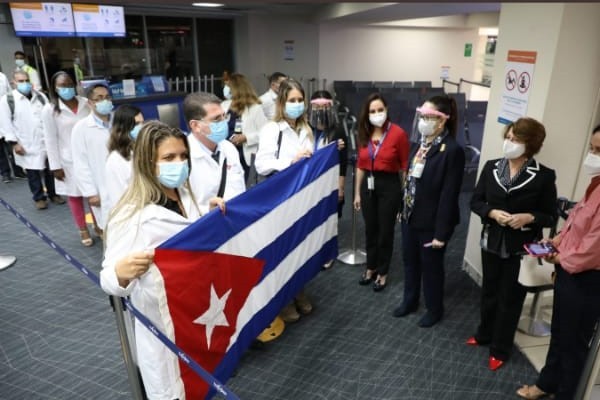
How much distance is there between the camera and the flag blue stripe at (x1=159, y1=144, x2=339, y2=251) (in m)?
1.86

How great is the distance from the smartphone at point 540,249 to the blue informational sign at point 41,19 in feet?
26.6

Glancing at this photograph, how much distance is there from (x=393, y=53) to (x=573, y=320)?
34.2 ft

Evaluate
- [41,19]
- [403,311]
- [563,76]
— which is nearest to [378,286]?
[403,311]

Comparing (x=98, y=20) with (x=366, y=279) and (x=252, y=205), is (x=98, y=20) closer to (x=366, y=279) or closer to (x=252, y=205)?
(x=366, y=279)

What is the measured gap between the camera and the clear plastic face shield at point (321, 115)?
3.52 metres

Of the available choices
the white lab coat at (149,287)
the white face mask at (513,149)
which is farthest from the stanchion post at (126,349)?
the white face mask at (513,149)

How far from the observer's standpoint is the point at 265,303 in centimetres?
265

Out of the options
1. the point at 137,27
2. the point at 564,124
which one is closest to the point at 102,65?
the point at 137,27

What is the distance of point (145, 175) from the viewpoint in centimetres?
174

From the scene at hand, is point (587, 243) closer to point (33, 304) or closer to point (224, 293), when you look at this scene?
point (224, 293)

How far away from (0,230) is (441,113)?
16.7ft

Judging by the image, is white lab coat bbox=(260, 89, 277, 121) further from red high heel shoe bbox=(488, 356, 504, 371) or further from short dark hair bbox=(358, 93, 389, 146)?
red high heel shoe bbox=(488, 356, 504, 371)

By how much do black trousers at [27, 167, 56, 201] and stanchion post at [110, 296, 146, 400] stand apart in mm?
4550

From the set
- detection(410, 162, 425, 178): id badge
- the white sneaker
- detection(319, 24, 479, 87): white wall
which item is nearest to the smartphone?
detection(410, 162, 425, 178): id badge
